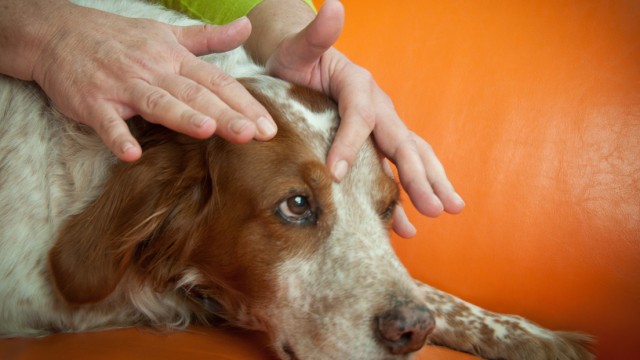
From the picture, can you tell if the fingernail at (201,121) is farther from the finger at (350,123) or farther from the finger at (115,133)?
the finger at (350,123)

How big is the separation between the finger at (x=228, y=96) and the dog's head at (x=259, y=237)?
159 mm

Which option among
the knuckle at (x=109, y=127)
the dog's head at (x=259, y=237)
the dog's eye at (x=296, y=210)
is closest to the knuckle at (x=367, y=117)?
the dog's head at (x=259, y=237)

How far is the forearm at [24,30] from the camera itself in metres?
1.41

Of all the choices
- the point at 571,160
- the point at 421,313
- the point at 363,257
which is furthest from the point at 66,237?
the point at 571,160

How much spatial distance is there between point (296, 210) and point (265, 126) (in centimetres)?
24

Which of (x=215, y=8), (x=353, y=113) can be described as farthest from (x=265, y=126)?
(x=215, y=8)

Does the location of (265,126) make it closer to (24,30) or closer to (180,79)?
(180,79)

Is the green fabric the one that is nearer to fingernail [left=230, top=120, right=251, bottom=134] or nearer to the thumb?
the thumb

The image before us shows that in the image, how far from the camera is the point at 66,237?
143 centimetres

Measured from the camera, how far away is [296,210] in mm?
1441

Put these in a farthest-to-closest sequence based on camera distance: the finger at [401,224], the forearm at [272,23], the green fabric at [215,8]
Result: 1. the green fabric at [215,8]
2. the forearm at [272,23]
3. the finger at [401,224]

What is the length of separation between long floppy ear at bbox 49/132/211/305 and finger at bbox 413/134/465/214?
0.57 meters

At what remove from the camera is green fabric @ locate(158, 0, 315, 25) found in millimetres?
2270

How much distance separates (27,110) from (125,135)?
482mm
